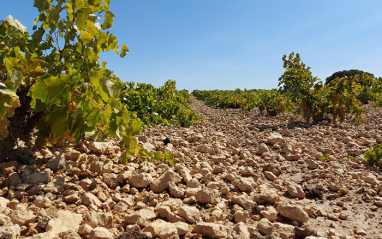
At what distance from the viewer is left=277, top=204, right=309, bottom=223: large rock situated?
2.25 meters

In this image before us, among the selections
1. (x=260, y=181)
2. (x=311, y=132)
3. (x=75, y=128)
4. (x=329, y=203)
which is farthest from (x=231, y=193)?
(x=311, y=132)

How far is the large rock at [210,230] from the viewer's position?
5.98 feet

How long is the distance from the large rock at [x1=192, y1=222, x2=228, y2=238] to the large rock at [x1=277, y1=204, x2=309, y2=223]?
68 cm

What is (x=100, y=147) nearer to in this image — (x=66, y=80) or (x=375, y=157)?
(x=66, y=80)

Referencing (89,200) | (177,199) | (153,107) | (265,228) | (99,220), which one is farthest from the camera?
(153,107)

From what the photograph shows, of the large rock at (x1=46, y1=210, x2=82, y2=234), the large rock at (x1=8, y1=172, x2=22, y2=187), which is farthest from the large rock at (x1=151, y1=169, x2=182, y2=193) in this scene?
the large rock at (x1=8, y1=172, x2=22, y2=187)

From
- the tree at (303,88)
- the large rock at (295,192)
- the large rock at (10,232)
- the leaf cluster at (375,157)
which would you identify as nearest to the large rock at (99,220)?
the large rock at (10,232)

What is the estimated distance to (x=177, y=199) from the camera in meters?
2.39

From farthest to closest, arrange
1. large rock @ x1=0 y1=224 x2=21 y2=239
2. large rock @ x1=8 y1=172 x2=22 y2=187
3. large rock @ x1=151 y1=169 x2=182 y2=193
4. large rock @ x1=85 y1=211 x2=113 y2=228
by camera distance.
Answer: large rock @ x1=151 y1=169 x2=182 y2=193 < large rock @ x1=8 y1=172 x2=22 y2=187 < large rock @ x1=85 y1=211 x2=113 y2=228 < large rock @ x1=0 y1=224 x2=21 y2=239

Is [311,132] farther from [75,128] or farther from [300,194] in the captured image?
[75,128]

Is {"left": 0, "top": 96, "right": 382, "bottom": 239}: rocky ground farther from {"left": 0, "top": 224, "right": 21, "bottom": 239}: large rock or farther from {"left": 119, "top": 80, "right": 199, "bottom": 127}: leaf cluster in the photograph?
{"left": 119, "top": 80, "right": 199, "bottom": 127}: leaf cluster

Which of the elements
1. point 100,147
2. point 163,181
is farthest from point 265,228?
point 100,147

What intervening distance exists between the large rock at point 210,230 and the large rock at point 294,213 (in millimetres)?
684

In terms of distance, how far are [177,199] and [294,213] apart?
1003mm
